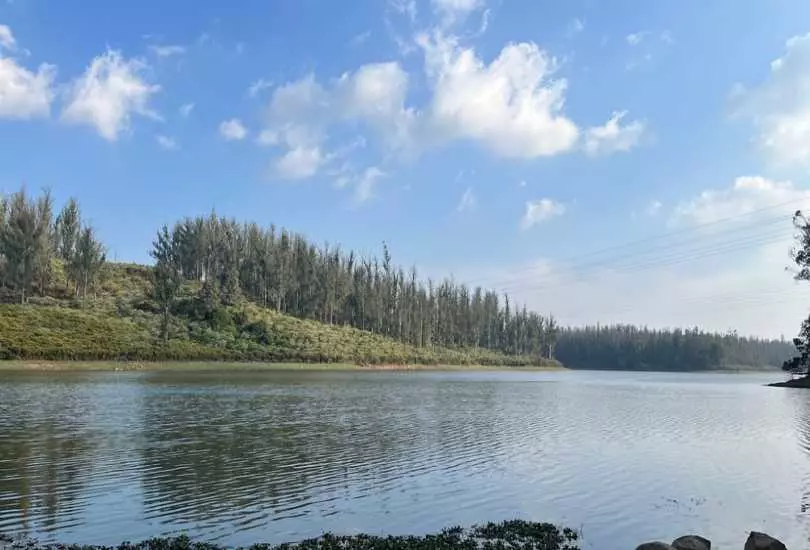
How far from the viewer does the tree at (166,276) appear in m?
105

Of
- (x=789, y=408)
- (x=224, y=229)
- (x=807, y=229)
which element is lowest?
(x=789, y=408)

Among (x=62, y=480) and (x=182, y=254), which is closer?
(x=62, y=480)

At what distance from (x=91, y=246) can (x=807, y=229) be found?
370 ft

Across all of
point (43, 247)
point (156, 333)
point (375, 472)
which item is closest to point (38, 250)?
point (43, 247)

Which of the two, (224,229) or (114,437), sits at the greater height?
(224,229)

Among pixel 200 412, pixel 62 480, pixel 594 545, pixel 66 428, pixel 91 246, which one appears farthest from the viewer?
pixel 91 246

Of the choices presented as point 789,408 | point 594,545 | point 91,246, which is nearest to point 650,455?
point 594,545

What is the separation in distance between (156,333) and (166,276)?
16.1 meters

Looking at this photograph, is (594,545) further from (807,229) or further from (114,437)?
(807,229)

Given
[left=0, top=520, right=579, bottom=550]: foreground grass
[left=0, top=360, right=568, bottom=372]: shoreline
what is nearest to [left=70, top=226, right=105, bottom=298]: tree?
[left=0, top=360, right=568, bottom=372]: shoreline

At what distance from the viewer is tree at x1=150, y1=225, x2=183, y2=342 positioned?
105125 millimetres

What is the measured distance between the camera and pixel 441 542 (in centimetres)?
1372

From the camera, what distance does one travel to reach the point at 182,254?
153250 mm

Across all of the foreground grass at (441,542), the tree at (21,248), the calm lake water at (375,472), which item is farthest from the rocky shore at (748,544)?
the tree at (21,248)
